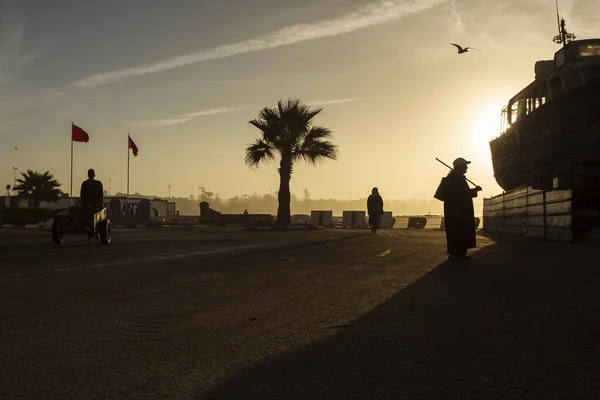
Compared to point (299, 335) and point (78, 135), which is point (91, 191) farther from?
point (78, 135)

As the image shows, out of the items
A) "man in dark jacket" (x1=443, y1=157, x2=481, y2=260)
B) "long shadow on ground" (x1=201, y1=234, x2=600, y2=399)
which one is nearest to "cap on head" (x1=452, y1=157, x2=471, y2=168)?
"man in dark jacket" (x1=443, y1=157, x2=481, y2=260)

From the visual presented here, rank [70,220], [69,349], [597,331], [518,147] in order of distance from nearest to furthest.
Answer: [69,349], [597,331], [70,220], [518,147]

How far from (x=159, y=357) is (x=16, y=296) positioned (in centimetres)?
330

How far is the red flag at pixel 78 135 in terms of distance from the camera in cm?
4647

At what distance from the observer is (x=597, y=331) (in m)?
4.27

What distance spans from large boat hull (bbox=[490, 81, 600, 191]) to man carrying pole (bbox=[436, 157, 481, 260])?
5.95m

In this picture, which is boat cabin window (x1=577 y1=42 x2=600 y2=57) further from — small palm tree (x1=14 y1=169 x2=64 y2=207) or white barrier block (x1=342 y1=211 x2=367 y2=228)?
small palm tree (x1=14 y1=169 x2=64 y2=207)

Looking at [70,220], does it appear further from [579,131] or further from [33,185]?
[33,185]

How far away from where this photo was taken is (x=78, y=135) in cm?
4662

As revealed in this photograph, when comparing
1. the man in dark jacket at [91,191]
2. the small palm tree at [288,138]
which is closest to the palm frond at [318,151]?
the small palm tree at [288,138]

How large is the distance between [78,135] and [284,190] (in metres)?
17.9

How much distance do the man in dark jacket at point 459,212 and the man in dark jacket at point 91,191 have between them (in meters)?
9.04

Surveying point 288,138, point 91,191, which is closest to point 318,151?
point 288,138

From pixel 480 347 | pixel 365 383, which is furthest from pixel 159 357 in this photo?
pixel 480 347
